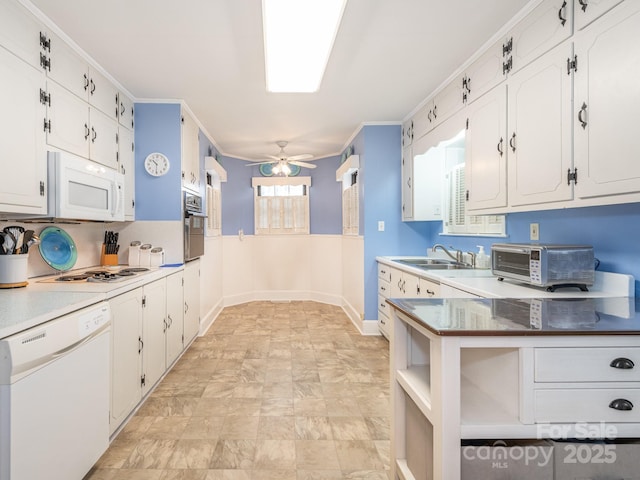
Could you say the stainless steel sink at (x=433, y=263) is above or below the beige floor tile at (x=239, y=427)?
above

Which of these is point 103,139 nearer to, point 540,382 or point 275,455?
point 275,455

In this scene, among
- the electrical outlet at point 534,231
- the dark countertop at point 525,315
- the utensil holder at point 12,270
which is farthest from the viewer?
the electrical outlet at point 534,231

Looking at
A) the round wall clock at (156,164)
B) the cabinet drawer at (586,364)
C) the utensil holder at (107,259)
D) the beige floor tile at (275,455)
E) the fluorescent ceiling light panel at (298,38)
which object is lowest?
the beige floor tile at (275,455)

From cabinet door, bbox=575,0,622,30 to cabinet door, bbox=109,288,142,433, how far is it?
2.83 m

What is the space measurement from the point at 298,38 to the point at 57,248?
90.4 inches

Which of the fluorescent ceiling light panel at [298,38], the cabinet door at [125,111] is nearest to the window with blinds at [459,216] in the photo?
the fluorescent ceiling light panel at [298,38]

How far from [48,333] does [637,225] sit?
8.86 ft

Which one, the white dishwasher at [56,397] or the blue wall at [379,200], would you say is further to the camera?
the blue wall at [379,200]

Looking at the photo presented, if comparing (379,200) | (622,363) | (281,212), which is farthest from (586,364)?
(281,212)

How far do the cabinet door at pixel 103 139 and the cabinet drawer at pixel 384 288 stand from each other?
9.36 feet

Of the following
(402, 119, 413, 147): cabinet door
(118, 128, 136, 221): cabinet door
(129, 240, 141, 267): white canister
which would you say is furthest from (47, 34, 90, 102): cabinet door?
(402, 119, 413, 147): cabinet door

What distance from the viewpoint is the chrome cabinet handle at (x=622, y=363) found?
3.95 ft

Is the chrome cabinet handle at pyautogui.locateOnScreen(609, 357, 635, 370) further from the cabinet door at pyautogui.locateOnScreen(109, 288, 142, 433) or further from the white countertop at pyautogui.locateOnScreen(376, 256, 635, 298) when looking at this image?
the cabinet door at pyautogui.locateOnScreen(109, 288, 142, 433)

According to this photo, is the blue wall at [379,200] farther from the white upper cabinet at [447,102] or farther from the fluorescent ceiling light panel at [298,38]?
the fluorescent ceiling light panel at [298,38]
